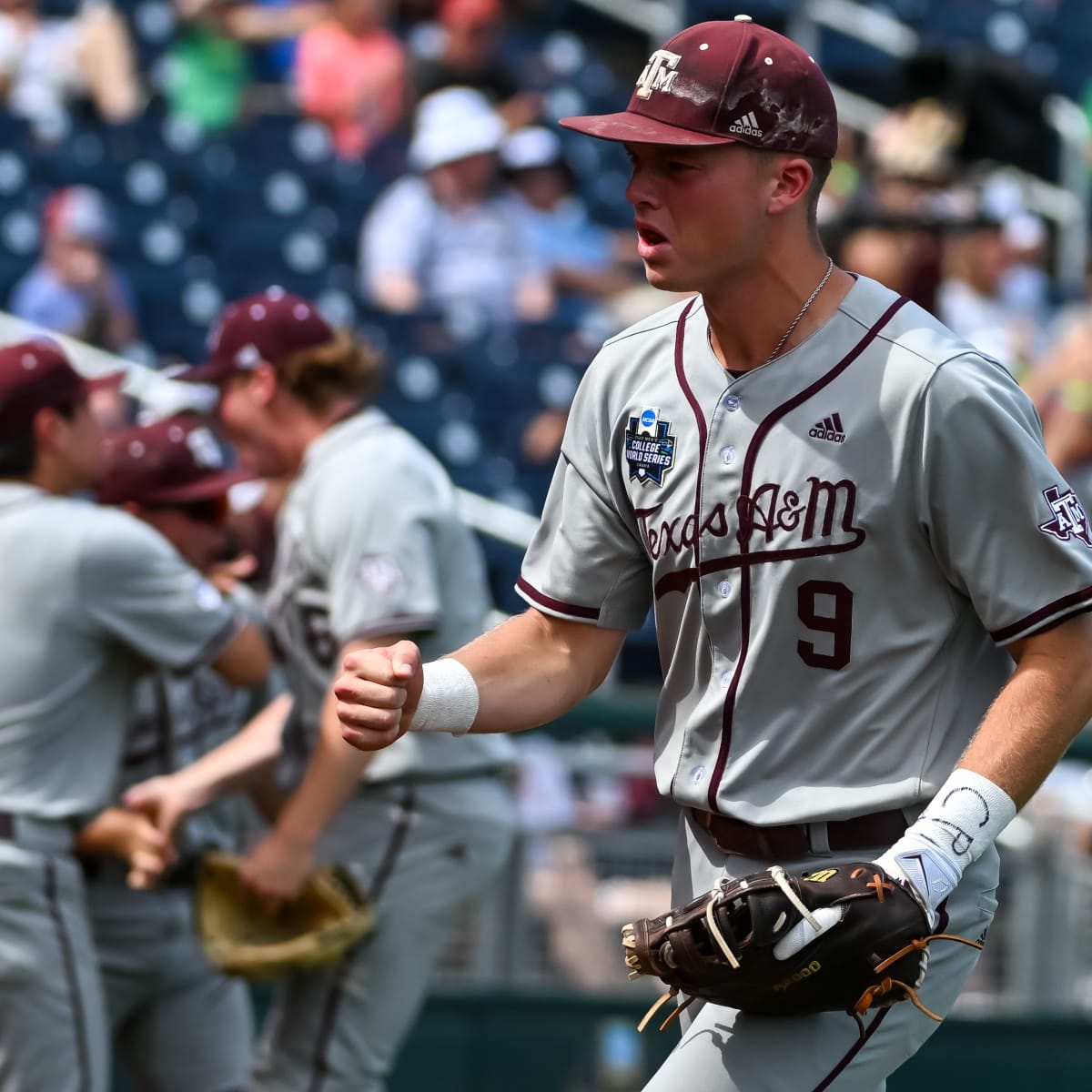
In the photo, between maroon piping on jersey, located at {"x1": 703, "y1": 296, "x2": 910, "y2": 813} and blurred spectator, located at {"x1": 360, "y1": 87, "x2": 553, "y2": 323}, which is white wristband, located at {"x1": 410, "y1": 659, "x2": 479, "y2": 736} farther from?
blurred spectator, located at {"x1": 360, "y1": 87, "x2": 553, "y2": 323}

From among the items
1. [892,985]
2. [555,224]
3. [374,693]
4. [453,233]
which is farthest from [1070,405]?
[374,693]

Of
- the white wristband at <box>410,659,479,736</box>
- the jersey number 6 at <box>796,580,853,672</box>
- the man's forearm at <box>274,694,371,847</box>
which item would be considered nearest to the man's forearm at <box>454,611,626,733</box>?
the white wristband at <box>410,659,479,736</box>

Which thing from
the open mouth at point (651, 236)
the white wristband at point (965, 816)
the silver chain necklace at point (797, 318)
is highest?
the open mouth at point (651, 236)

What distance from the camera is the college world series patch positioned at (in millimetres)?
2789

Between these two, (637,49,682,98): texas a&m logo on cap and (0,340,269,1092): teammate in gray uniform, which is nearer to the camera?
(637,49,682,98): texas a&m logo on cap

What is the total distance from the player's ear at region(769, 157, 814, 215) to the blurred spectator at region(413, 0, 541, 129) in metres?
7.69

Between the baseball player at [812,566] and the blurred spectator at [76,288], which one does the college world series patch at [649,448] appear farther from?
the blurred spectator at [76,288]

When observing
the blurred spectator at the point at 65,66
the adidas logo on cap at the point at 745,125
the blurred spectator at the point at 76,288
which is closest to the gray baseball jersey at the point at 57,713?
the adidas logo on cap at the point at 745,125

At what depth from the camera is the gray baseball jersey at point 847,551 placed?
8.44 feet

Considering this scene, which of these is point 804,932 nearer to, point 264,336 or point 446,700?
point 446,700

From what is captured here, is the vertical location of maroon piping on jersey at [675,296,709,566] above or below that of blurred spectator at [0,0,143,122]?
above

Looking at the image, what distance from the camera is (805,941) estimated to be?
2.46 meters

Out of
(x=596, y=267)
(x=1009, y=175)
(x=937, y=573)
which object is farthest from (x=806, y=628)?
(x=1009, y=175)

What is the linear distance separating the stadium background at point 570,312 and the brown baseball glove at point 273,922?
1.52m
